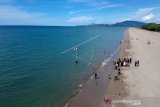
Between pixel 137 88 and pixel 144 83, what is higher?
pixel 144 83

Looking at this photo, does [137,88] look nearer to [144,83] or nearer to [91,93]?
[144,83]

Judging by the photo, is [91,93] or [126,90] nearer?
[126,90]

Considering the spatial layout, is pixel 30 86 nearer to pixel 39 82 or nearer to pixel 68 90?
pixel 39 82

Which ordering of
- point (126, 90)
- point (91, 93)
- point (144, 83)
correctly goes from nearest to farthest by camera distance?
point (126, 90) < point (91, 93) < point (144, 83)

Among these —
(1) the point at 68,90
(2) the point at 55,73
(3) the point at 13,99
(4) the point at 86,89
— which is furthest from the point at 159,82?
(3) the point at 13,99

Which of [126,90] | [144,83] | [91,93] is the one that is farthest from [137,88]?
[91,93]

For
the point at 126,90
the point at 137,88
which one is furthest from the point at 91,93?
the point at 137,88

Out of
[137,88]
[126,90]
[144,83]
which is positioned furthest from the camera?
[144,83]

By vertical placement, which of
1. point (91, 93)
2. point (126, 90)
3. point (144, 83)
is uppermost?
point (144, 83)

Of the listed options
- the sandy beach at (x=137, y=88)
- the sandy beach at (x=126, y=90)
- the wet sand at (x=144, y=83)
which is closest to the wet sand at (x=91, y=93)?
the sandy beach at (x=126, y=90)

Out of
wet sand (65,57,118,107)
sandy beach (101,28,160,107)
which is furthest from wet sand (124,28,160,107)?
wet sand (65,57,118,107)

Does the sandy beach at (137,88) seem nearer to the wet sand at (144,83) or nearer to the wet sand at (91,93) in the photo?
the wet sand at (144,83)
